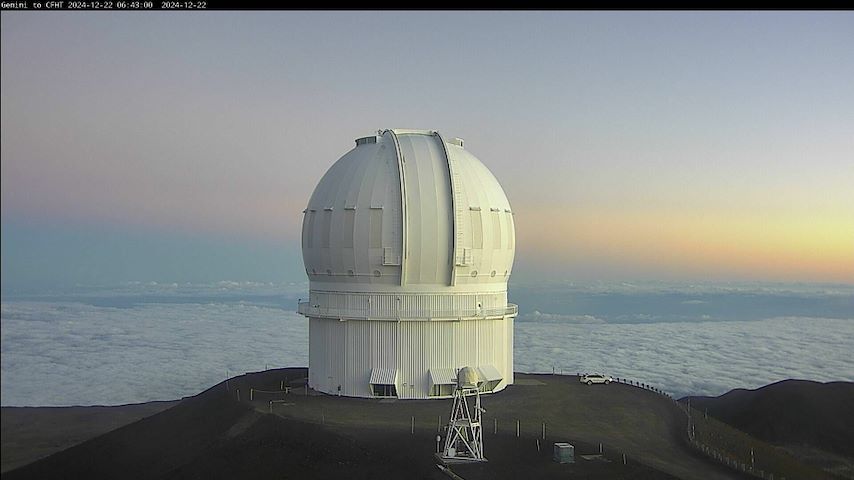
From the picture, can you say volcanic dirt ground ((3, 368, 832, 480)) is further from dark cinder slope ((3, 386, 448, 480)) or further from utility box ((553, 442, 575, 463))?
utility box ((553, 442, 575, 463))

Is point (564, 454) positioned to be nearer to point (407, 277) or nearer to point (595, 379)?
point (407, 277)

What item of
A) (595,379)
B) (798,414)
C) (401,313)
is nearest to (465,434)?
(401,313)

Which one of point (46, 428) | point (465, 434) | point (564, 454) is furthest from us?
point (465, 434)

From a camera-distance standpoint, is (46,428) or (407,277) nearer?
(46,428)

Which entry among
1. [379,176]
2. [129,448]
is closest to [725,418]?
[379,176]

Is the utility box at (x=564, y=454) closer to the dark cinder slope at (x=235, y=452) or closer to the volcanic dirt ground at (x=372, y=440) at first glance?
the volcanic dirt ground at (x=372, y=440)

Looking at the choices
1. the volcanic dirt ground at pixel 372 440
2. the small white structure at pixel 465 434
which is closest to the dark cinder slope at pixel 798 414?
the volcanic dirt ground at pixel 372 440
